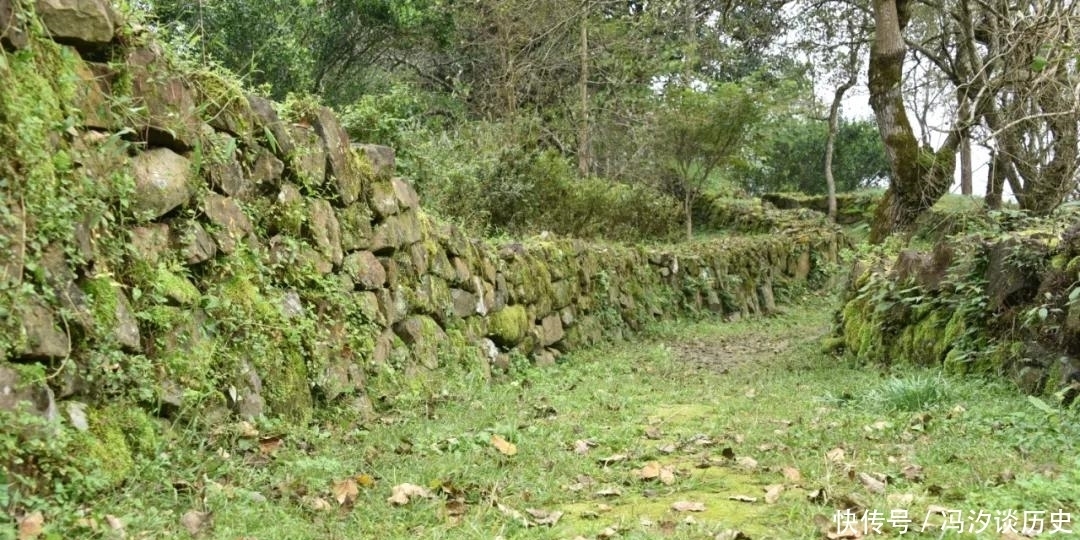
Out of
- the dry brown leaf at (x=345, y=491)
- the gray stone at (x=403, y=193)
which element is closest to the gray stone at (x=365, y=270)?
the gray stone at (x=403, y=193)

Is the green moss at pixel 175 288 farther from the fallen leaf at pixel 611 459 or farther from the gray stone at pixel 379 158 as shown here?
the gray stone at pixel 379 158

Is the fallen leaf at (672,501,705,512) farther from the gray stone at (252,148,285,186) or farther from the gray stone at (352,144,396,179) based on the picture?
the gray stone at (352,144,396,179)

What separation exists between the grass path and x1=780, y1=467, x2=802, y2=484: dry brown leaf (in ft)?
0.05

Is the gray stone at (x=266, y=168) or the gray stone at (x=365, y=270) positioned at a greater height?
the gray stone at (x=266, y=168)

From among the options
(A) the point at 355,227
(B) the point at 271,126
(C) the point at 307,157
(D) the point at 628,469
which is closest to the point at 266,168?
(B) the point at 271,126

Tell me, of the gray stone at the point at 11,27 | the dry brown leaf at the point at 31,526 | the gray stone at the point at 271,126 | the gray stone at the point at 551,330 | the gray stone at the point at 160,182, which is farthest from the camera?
the gray stone at the point at 551,330

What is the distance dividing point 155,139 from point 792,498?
140 inches

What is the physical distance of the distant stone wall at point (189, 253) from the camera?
3.23 metres

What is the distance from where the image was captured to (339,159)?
607 centimetres

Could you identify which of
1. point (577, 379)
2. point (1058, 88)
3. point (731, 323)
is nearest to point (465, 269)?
point (577, 379)

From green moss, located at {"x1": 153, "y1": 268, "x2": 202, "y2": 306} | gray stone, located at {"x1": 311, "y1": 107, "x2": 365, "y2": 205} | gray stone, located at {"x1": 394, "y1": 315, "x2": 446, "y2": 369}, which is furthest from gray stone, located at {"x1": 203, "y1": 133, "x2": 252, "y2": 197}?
gray stone, located at {"x1": 394, "y1": 315, "x2": 446, "y2": 369}

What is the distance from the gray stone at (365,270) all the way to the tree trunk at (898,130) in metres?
7.54

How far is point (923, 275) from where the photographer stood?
7137mm

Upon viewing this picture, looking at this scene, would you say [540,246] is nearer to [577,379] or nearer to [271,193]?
[577,379]
